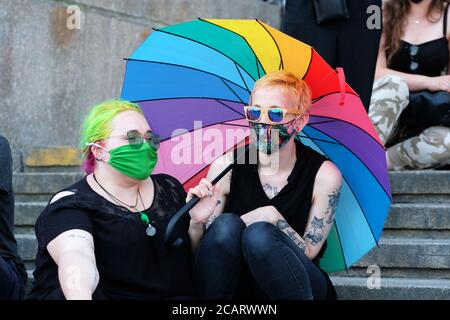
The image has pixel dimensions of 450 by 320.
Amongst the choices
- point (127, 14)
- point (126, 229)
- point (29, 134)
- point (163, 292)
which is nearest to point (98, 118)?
point (126, 229)

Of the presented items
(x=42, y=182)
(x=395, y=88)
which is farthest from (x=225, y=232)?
(x=42, y=182)

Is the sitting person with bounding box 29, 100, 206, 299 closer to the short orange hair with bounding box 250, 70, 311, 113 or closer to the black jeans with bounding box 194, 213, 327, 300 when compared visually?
the black jeans with bounding box 194, 213, 327, 300

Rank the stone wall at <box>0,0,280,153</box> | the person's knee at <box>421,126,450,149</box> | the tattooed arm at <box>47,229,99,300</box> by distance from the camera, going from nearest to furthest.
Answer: the tattooed arm at <box>47,229,99,300</box>, the person's knee at <box>421,126,450,149</box>, the stone wall at <box>0,0,280,153</box>

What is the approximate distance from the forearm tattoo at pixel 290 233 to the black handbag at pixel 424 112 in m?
2.04

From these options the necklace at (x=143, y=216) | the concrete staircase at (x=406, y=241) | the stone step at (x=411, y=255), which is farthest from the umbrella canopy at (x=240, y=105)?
the stone step at (x=411, y=255)

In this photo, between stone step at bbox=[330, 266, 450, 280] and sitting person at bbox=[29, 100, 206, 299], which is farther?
stone step at bbox=[330, 266, 450, 280]

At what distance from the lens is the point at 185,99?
421 centimetres

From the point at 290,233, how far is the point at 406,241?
3.93ft

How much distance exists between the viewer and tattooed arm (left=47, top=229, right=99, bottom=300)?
3279 mm

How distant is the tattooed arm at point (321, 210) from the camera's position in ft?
13.1

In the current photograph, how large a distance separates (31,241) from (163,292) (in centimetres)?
179

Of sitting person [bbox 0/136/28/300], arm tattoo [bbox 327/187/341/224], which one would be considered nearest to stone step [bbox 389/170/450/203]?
arm tattoo [bbox 327/187/341/224]

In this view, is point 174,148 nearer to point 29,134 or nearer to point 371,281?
point 371,281

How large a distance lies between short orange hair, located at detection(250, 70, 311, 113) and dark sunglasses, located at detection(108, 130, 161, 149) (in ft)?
1.46
